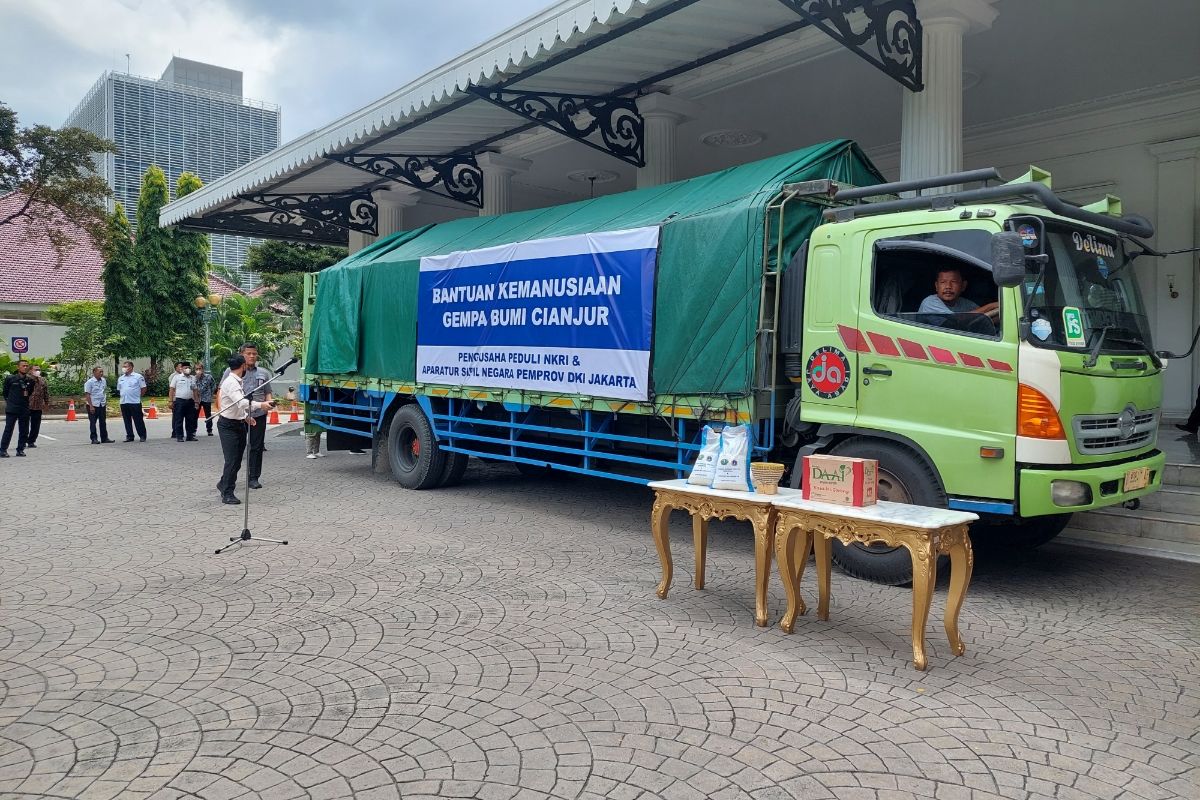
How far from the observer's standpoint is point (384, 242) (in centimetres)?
1167

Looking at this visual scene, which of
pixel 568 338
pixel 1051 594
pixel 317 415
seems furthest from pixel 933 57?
pixel 317 415

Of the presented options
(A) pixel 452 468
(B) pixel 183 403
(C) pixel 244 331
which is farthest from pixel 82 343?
(A) pixel 452 468

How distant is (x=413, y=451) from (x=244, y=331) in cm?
2443

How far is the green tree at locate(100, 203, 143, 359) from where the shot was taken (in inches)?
1177

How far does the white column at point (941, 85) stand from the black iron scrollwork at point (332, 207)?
12.0 metres

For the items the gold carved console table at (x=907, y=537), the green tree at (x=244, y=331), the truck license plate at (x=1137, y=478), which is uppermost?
the green tree at (x=244, y=331)

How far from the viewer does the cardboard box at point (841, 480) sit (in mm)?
4504

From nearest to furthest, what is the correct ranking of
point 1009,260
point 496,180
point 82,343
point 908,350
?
point 1009,260
point 908,350
point 496,180
point 82,343

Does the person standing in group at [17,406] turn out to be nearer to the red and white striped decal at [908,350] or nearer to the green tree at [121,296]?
the red and white striped decal at [908,350]

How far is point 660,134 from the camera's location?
36.6 ft

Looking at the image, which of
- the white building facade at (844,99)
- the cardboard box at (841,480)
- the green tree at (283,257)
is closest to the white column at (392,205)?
the white building facade at (844,99)

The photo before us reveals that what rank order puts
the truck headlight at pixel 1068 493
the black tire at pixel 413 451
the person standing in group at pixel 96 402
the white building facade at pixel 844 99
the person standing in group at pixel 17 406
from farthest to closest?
1. the person standing in group at pixel 96 402
2. the person standing in group at pixel 17 406
3. the black tire at pixel 413 451
4. the white building facade at pixel 844 99
5. the truck headlight at pixel 1068 493

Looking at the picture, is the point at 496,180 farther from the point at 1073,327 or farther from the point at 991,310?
the point at 1073,327

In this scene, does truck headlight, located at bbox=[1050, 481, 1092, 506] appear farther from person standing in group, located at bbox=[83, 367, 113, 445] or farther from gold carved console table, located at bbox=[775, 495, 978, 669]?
person standing in group, located at bbox=[83, 367, 113, 445]
